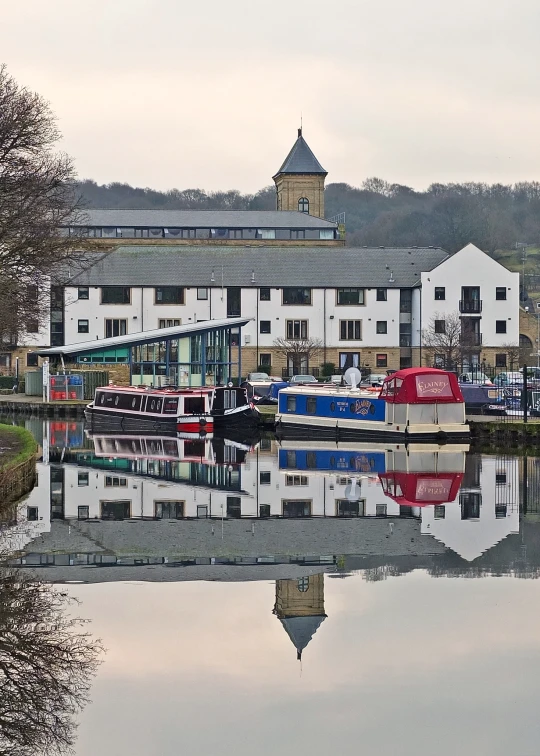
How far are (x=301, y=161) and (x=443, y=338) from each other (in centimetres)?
4062

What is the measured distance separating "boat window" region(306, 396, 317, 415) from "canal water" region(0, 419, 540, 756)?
47.2 ft

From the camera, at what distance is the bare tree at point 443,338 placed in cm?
7562

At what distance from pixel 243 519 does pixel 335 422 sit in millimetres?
22023

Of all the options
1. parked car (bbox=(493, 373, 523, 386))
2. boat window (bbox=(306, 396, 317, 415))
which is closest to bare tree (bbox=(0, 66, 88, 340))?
boat window (bbox=(306, 396, 317, 415))

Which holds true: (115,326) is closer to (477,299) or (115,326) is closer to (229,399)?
(477,299)

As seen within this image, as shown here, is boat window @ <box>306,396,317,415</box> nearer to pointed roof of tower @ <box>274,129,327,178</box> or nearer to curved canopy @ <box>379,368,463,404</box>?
curved canopy @ <box>379,368,463,404</box>

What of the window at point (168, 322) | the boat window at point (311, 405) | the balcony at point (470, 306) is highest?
the balcony at point (470, 306)

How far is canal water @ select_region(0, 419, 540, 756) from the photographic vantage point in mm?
10914

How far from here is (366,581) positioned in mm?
17281

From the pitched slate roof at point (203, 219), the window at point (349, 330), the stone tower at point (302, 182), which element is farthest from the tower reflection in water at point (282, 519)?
the stone tower at point (302, 182)

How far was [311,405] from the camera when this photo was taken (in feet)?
153

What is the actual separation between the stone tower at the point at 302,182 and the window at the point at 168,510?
88.3m

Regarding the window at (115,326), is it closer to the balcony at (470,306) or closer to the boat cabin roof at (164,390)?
the balcony at (470,306)

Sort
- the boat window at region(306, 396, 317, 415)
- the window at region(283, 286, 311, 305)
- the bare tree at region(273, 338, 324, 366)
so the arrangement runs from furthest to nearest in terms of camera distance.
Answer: the window at region(283, 286, 311, 305)
the bare tree at region(273, 338, 324, 366)
the boat window at region(306, 396, 317, 415)
